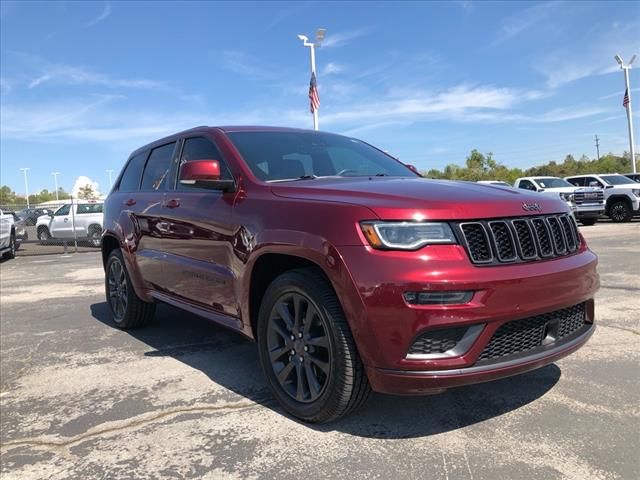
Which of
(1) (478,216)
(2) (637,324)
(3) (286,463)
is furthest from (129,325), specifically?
(2) (637,324)

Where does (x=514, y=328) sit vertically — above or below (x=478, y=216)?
below

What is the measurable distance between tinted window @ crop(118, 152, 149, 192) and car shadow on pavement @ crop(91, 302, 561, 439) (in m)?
1.63

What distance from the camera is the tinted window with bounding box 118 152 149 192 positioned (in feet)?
17.7

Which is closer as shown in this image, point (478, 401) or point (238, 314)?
point (478, 401)

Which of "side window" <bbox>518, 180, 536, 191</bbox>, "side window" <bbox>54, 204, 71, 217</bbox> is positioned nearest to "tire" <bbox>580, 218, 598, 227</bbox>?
"side window" <bbox>518, 180, 536, 191</bbox>

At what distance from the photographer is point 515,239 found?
276cm

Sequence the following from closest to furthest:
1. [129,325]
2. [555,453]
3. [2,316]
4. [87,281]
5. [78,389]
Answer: [555,453], [78,389], [129,325], [2,316], [87,281]

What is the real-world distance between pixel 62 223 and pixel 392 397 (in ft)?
62.4

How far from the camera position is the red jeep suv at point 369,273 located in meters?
2.54

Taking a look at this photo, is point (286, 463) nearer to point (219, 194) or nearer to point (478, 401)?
point (478, 401)

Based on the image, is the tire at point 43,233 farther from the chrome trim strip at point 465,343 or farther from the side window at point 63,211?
the chrome trim strip at point 465,343

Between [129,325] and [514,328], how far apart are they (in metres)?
3.99

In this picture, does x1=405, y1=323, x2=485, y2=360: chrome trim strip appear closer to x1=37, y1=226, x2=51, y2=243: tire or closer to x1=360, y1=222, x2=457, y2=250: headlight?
x1=360, y1=222, x2=457, y2=250: headlight

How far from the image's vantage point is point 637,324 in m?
4.90
